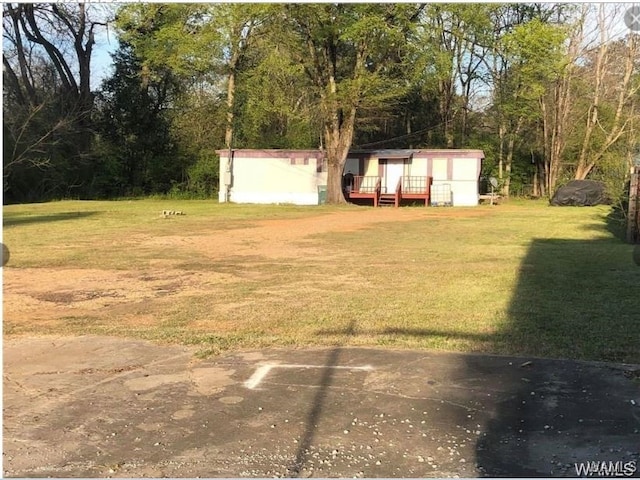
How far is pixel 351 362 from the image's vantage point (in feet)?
16.1

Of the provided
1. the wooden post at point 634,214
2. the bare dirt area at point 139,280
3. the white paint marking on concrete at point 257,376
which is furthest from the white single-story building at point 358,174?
the white paint marking on concrete at point 257,376

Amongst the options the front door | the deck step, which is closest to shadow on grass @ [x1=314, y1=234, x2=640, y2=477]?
the deck step

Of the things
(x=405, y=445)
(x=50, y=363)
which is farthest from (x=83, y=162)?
(x=405, y=445)

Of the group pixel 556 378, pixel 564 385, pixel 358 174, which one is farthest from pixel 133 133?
pixel 564 385

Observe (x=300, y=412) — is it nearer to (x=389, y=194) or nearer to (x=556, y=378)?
(x=556, y=378)

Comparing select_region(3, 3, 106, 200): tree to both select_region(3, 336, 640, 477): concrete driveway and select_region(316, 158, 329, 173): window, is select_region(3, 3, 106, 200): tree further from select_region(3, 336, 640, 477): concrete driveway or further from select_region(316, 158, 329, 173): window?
select_region(3, 336, 640, 477): concrete driveway

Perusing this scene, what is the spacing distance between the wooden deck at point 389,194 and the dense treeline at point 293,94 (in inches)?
93.2

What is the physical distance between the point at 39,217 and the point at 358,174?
16.8 metres

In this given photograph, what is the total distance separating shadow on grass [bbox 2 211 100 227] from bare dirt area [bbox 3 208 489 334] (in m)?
5.68

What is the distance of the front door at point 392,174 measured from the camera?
32.8m

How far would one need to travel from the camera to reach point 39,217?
21.4m

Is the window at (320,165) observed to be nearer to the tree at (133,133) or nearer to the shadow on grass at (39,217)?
the tree at (133,133)

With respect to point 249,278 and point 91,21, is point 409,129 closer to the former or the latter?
point 91,21

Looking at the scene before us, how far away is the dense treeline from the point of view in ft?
98.7
